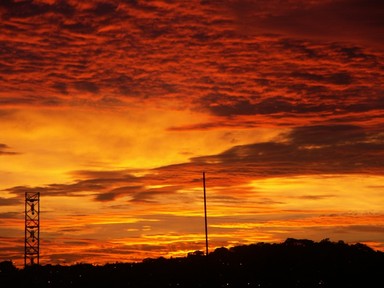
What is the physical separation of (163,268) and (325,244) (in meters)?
51.0

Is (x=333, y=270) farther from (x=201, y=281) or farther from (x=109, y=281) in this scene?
(x=109, y=281)

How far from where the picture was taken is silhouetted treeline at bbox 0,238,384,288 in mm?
143500

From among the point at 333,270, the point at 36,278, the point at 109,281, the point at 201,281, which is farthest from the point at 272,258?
the point at 36,278

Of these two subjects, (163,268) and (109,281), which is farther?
(163,268)

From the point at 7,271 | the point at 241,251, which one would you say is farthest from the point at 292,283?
the point at 7,271

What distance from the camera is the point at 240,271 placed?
156875 mm

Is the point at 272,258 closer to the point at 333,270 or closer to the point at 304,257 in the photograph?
the point at 304,257

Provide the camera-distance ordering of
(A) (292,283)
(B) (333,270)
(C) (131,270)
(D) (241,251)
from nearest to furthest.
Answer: (A) (292,283) < (B) (333,270) < (C) (131,270) < (D) (241,251)

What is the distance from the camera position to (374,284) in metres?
141

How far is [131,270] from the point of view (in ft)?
544

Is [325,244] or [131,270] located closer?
[131,270]

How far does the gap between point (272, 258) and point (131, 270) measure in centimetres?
3852

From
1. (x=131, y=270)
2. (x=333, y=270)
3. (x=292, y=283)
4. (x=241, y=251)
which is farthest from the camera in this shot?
(x=241, y=251)

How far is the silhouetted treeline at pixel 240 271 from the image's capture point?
14350 cm
